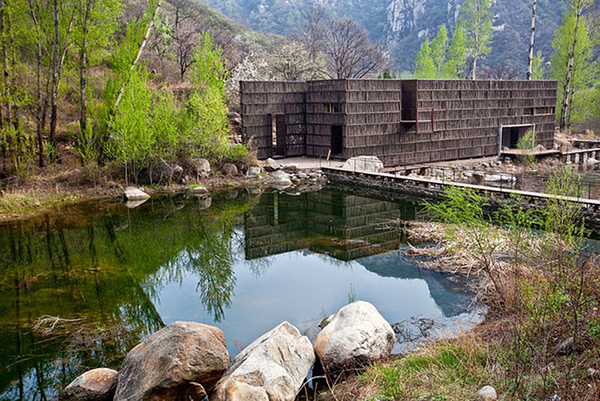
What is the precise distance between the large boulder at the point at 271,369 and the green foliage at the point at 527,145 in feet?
70.3

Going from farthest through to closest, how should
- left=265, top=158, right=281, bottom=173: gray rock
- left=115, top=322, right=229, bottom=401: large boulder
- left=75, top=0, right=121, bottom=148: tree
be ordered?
left=265, top=158, right=281, bottom=173: gray rock → left=75, top=0, right=121, bottom=148: tree → left=115, top=322, right=229, bottom=401: large boulder

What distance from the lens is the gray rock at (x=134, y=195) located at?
16.2m

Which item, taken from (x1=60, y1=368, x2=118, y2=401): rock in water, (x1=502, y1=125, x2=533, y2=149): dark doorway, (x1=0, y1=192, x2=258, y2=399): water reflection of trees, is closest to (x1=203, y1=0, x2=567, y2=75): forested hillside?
(x1=502, y1=125, x2=533, y2=149): dark doorway

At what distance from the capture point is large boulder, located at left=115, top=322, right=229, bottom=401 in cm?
480

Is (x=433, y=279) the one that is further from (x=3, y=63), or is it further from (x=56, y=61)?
(x=3, y=63)

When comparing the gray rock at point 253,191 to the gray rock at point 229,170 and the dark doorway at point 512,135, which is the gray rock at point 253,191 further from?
the dark doorway at point 512,135

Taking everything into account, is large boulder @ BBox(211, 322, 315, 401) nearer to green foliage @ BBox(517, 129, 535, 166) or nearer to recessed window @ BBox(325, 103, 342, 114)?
recessed window @ BBox(325, 103, 342, 114)

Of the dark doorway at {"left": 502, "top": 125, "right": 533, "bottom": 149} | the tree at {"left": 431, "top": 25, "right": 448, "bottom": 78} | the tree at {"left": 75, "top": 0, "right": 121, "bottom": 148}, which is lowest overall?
the dark doorway at {"left": 502, "top": 125, "right": 533, "bottom": 149}

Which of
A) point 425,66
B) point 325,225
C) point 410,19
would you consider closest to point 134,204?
point 325,225

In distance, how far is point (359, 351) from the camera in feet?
20.1

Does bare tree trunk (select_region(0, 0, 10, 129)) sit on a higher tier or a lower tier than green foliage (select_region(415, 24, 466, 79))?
lower

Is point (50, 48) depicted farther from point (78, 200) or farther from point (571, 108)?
point (571, 108)

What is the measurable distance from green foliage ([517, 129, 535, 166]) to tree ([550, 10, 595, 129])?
913cm

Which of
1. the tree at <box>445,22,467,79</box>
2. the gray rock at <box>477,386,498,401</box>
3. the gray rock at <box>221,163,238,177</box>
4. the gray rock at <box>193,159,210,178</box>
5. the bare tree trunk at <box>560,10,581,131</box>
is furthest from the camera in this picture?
the tree at <box>445,22,467,79</box>
